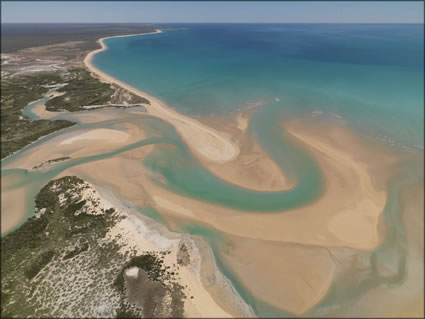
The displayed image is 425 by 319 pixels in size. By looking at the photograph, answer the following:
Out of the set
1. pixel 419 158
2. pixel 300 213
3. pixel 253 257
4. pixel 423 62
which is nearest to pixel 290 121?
pixel 419 158

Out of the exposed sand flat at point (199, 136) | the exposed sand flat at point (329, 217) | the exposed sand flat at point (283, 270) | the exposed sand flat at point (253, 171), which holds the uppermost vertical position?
the exposed sand flat at point (199, 136)

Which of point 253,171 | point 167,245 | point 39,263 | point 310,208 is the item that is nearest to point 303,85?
point 253,171

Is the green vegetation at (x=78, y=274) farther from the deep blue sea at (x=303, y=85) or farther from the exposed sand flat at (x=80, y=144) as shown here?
the deep blue sea at (x=303, y=85)

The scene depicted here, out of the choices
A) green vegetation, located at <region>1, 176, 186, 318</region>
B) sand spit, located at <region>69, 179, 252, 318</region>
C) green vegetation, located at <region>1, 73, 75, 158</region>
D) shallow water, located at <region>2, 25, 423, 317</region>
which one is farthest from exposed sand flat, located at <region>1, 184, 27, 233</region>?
green vegetation, located at <region>1, 73, 75, 158</region>

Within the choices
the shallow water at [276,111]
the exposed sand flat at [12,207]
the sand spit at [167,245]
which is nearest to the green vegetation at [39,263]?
the sand spit at [167,245]

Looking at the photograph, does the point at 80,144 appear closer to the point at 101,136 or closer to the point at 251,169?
the point at 101,136

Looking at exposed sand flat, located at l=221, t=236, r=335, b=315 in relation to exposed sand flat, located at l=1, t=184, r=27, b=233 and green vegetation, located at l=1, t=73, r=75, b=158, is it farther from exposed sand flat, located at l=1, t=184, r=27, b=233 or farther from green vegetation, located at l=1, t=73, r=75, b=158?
green vegetation, located at l=1, t=73, r=75, b=158

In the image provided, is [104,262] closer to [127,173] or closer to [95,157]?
[127,173]
